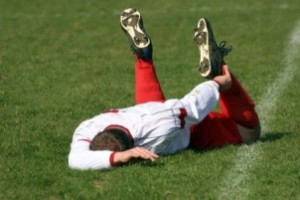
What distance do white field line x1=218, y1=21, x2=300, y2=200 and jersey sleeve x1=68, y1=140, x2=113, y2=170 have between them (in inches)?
38.4

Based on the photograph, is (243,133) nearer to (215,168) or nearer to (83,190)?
(215,168)

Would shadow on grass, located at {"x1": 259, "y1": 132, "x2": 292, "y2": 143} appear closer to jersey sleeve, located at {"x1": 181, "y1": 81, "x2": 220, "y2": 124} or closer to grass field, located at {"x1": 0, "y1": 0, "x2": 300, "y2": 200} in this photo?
grass field, located at {"x1": 0, "y1": 0, "x2": 300, "y2": 200}

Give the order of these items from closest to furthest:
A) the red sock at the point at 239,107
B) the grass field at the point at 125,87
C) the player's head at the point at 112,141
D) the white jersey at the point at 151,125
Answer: the grass field at the point at 125,87 < the player's head at the point at 112,141 < the white jersey at the point at 151,125 < the red sock at the point at 239,107

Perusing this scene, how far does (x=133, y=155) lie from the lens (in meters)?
6.87

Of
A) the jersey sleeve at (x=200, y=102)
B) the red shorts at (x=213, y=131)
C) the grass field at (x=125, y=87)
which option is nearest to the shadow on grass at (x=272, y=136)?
the grass field at (x=125, y=87)

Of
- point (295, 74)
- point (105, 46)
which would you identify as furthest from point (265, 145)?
point (105, 46)

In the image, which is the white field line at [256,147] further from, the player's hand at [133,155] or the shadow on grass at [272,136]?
the player's hand at [133,155]

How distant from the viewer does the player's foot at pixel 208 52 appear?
26.0 ft

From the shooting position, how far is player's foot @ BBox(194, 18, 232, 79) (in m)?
7.93

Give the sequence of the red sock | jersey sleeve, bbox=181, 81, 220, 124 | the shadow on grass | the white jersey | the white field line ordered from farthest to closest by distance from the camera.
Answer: the shadow on grass → the red sock → jersey sleeve, bbox=181, 81, 220, 124 → the white jersey → the white field line

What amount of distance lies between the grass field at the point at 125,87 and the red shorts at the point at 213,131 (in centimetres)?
15

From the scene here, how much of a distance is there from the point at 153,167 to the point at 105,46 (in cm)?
665

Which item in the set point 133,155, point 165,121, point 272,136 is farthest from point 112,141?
point 272,136

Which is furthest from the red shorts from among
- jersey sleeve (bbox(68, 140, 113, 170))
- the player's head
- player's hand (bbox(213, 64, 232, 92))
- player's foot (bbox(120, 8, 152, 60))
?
jersey sleeve (bbox(68, 140, 113, 170))
